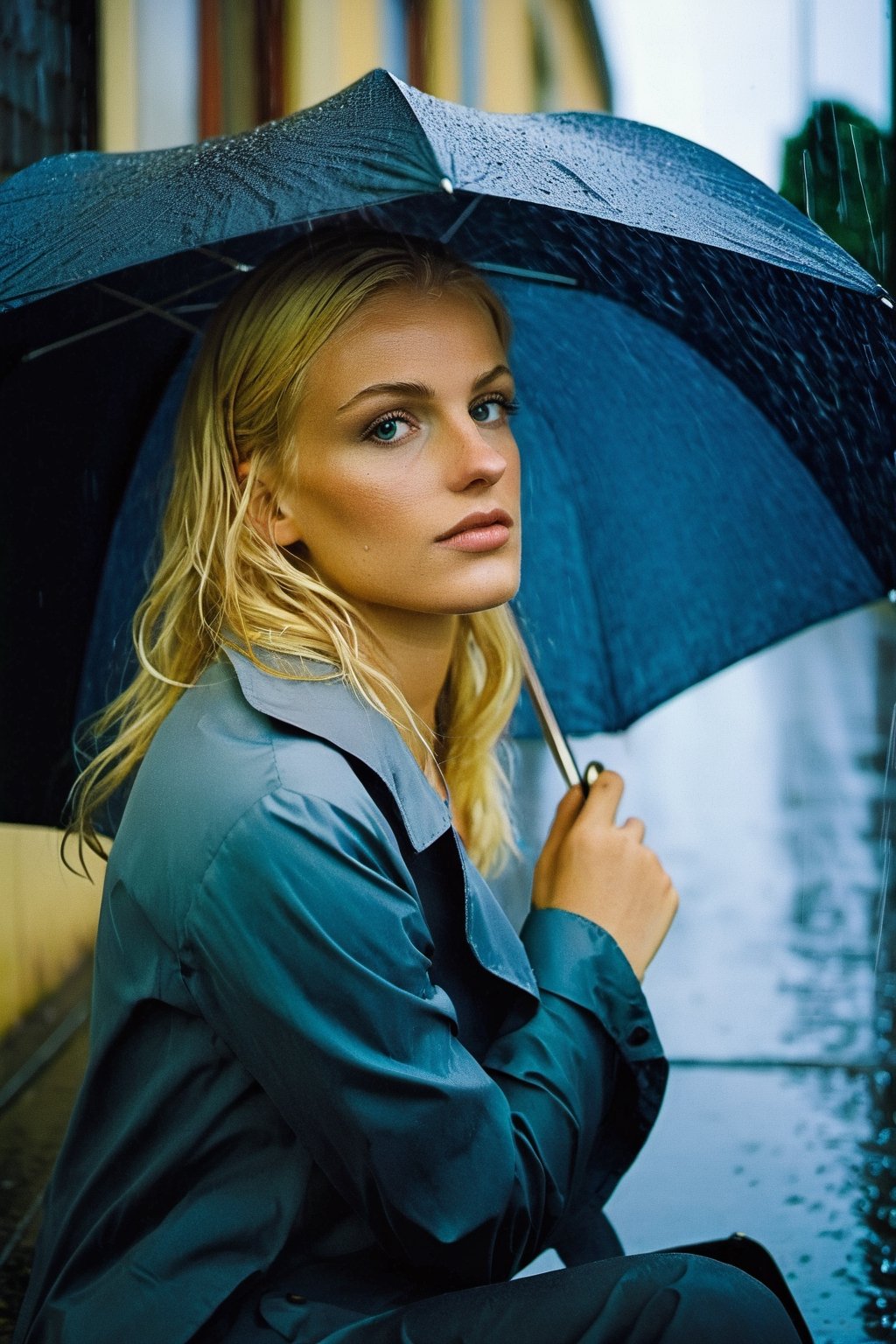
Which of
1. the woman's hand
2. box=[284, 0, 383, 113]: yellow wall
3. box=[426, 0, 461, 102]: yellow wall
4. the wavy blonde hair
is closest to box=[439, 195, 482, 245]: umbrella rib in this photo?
the wavy blonde hair

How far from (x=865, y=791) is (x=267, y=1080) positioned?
607 centimetres

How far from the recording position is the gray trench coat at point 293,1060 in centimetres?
171

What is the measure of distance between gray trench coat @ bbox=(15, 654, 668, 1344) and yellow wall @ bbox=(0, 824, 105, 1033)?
1.83 m

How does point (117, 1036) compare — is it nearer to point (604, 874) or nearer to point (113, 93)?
point (604, 874)

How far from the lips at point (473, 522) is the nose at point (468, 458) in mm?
39

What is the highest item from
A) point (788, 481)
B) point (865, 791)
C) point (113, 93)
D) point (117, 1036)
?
point (113, 93)

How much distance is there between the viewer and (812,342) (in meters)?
2.32

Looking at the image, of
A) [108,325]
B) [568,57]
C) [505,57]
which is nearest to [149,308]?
[108,325]

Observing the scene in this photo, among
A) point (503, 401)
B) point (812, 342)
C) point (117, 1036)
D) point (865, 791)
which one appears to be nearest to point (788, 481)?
point (812, 342)

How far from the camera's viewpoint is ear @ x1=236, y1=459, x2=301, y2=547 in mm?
2211

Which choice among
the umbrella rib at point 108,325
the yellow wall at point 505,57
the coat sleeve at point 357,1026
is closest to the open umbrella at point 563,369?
the umbrella rib at point 108,325

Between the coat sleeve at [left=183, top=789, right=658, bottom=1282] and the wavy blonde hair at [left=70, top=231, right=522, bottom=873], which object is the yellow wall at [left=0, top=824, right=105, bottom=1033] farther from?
the coat sleeve at [left=183, top=789, right=658, bottom=1282]

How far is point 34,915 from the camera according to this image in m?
4.16

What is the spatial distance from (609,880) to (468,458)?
615 mm
